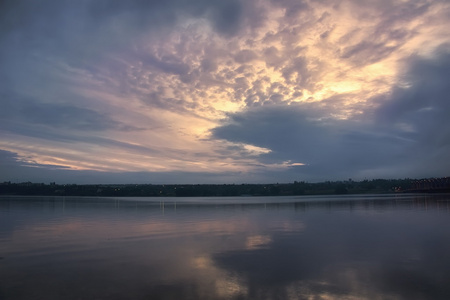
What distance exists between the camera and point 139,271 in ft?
43.2

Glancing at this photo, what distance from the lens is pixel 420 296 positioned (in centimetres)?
1005

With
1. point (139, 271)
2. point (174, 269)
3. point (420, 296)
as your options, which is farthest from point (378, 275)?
point (139, 271)

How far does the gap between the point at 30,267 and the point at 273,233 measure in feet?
48.0

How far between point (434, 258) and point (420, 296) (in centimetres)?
592

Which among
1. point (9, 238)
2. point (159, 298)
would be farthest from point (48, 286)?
point (9, 238)

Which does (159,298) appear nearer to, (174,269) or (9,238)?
(174,269)

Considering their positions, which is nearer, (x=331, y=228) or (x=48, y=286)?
(x=48, y=286)

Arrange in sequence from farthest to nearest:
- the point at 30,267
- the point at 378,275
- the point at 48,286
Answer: the point at 30,267
the point at 378,275
the point at 48,286

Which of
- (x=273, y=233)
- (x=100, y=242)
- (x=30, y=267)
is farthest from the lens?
(x=273, y=233)

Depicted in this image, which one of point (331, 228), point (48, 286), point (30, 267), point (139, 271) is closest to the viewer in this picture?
point (48, 286)

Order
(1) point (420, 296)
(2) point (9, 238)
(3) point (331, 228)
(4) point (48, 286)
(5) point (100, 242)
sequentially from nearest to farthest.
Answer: (1) point (420, 296) → (4) point (48, 286) → (5) point (100, 242) → (2) point (9, 238) → (3) point (331, 228)

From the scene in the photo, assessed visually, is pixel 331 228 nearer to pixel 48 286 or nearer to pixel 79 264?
pixel 79 264

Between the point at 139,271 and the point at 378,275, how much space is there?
8.88 m

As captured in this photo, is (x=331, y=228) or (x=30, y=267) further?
(x=331, y=228)
